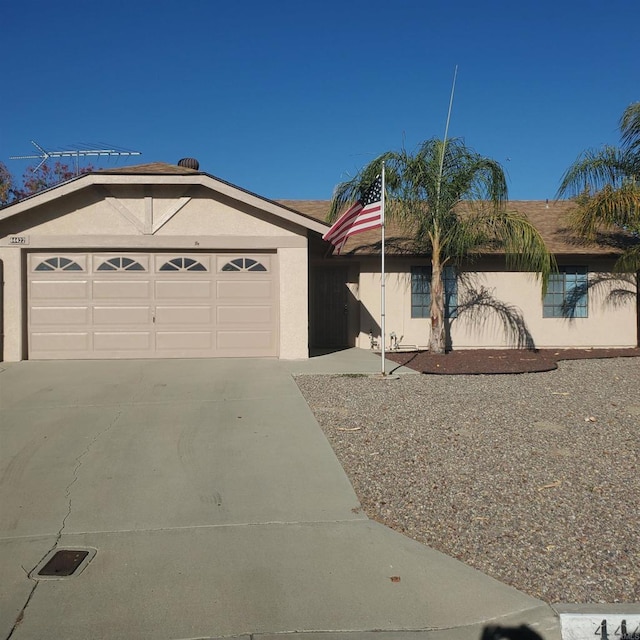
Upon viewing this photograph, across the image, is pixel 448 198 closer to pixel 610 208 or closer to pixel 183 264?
pixel 610 208

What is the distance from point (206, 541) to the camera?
4324mm

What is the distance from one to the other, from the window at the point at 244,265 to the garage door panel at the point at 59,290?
2.89 metres

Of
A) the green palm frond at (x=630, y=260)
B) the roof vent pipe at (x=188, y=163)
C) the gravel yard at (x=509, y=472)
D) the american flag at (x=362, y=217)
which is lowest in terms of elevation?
the gravel yard at (x=509, y=472)

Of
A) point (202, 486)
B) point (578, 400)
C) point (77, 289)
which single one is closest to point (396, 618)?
point (202, 486)

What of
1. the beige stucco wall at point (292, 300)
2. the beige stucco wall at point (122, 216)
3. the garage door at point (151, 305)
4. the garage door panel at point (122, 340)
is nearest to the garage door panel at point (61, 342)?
the garage door at point (151, 305)

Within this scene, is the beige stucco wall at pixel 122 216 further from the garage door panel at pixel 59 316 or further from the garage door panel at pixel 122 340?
the garage door panel at pixel 122 340

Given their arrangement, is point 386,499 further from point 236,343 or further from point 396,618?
point 236,343

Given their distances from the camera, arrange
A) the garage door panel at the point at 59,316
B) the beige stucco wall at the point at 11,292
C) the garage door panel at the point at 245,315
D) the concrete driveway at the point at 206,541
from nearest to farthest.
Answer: the concrete driveway at the point at 206,541 → the beige stucco wall at the point at 11,292 → the garage door panel at the point at 59,316 → the garage door panel at the point at 245,315

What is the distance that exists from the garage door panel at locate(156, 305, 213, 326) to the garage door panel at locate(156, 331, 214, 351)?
210 mm

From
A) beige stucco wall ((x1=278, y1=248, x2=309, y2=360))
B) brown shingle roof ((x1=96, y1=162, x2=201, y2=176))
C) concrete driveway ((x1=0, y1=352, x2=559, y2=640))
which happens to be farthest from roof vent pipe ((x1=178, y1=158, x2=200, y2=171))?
concrete driveway ((x1=0, y1=352, x2=559, y2=640))

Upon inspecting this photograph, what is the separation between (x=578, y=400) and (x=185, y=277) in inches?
308

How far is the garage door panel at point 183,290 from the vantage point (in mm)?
12438

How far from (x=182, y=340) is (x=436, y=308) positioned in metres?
5.58

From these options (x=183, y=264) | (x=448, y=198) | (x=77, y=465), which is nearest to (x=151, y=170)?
(x=183, y=264)
